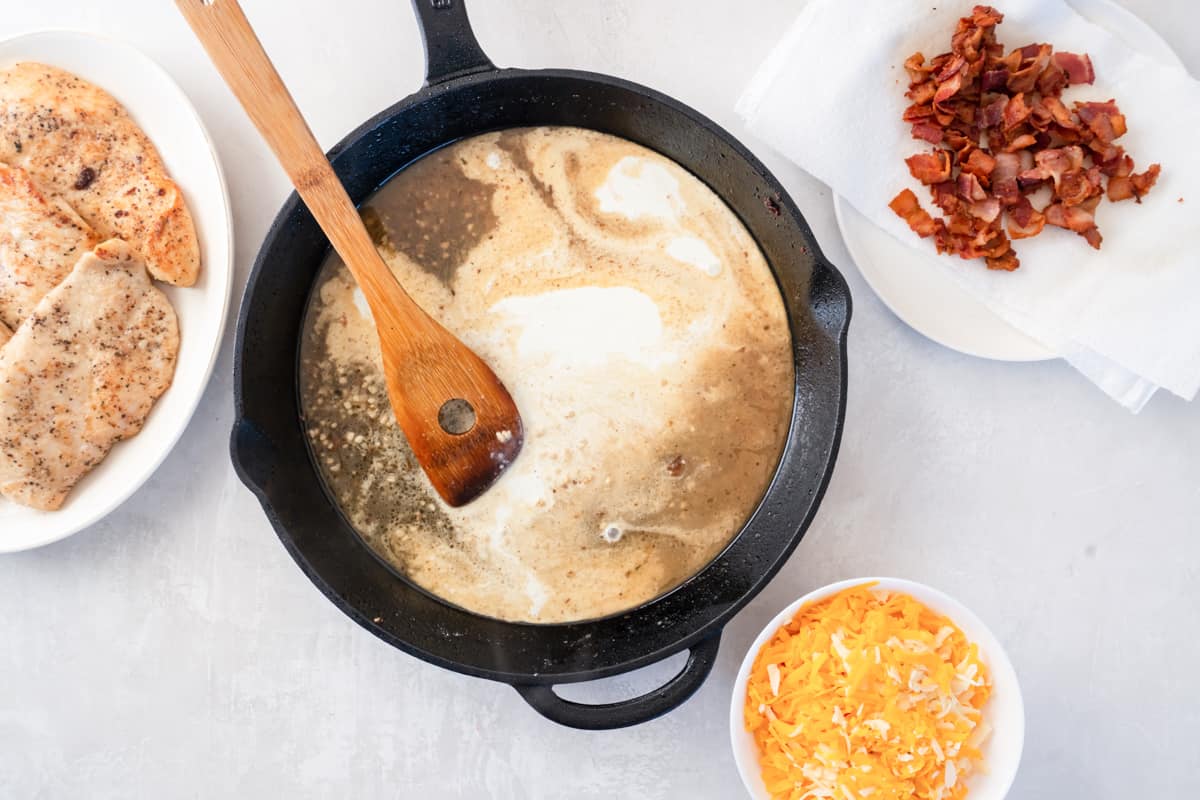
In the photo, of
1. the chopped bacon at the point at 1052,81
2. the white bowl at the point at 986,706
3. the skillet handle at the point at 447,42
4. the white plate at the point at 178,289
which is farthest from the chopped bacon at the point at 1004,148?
the white plate at the point at 178,289

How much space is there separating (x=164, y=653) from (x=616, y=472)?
30.2 inches

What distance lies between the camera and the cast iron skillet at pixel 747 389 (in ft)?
3.73

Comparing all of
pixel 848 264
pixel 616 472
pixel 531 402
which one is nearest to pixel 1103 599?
pixel 848 264

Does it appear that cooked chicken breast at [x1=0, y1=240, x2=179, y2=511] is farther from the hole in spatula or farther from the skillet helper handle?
the skillet helper handle

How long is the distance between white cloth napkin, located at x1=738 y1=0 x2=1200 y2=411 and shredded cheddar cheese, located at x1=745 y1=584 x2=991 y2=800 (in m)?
0.48

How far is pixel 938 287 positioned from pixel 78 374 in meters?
1.25

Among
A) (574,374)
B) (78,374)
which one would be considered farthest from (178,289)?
(574,374)

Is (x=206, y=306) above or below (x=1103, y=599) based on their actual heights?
above

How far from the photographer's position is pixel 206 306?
1.24 metres

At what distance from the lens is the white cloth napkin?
1.23m

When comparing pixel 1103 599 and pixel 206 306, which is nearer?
pixel 206 306

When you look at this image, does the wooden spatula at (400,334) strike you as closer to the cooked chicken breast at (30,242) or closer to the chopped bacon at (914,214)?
the cooked chicken breast at (30,242)

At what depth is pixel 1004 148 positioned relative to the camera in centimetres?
124

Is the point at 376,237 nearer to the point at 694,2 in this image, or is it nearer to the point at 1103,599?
the point at 694,2
